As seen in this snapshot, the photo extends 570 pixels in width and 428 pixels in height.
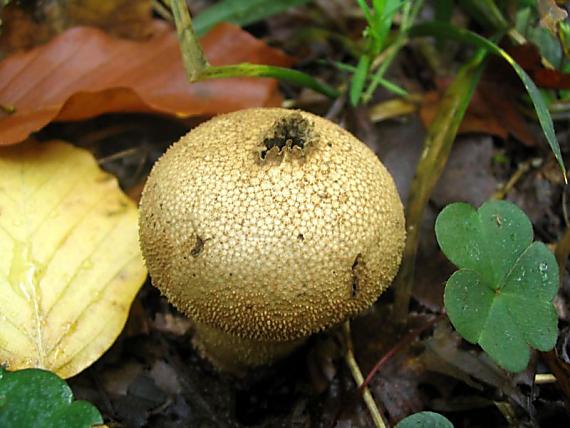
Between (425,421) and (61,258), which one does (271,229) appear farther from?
(61,258)

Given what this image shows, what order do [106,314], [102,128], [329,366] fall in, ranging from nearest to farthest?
[106,314]
[329,366]
[102,128]

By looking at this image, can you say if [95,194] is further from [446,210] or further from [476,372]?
[476,372]

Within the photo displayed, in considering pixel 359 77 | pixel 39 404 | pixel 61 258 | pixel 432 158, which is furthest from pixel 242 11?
pixel 39 404

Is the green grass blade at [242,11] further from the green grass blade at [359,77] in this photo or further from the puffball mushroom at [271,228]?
the puffball mushroom at [271,228]

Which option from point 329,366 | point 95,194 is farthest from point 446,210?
point 95,194

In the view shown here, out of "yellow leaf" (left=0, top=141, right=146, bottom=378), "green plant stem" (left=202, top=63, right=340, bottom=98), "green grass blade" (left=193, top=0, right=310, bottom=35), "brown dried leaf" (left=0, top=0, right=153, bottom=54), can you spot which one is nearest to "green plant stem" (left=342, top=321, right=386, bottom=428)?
"yellow leaf" (left=0, top=141, right=146, bottom=378)

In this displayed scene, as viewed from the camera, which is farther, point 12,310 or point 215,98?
point 215,98
